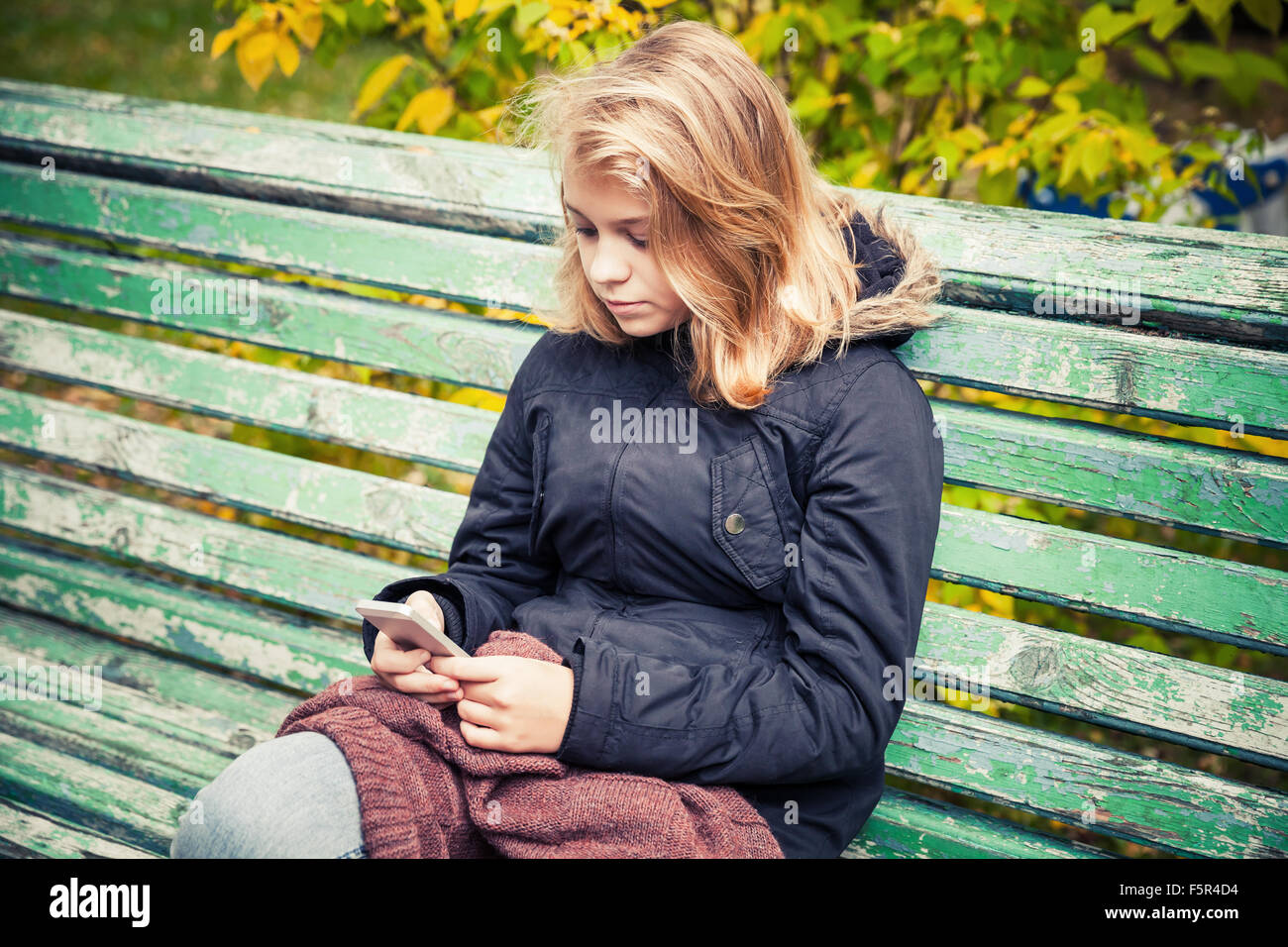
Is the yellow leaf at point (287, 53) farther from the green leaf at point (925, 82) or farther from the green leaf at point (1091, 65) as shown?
the green leaf at point (1091, 65)

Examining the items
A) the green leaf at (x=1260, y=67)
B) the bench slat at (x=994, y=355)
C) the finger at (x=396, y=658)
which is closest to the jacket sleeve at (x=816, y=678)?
the finger at (x=396, y=658)

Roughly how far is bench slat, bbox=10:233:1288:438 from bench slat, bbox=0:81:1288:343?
0.21ft

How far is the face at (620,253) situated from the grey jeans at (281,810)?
2.55 ft

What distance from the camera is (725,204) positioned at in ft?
5.35

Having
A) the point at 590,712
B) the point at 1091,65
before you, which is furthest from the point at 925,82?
the point at 590,712

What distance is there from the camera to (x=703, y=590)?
1.73 m

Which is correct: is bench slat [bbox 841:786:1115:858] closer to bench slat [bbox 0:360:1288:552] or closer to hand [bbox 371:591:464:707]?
bench slat [bbox 0:360:1288:552]

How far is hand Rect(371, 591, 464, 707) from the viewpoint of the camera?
1583 mm

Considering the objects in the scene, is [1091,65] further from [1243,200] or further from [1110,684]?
[1243,200]

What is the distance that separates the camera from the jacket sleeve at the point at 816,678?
1.55 metres

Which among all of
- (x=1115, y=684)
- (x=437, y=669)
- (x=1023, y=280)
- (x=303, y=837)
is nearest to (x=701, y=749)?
(x=437, y=669)

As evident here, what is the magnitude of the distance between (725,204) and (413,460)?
1.00m

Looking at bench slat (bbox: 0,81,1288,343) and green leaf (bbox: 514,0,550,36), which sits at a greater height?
green leaf (bbox: 514,0,550,36)

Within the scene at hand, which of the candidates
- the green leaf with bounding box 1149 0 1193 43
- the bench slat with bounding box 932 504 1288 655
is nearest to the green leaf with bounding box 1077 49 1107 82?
the green leaf with bounding box 1149 0 1193 43
